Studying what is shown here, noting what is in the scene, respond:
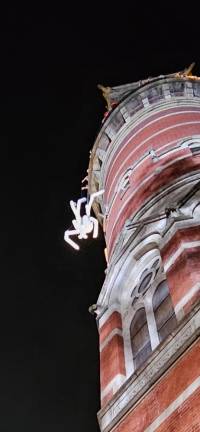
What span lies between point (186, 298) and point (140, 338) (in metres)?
1.96

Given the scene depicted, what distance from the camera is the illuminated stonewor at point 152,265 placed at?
766 cm

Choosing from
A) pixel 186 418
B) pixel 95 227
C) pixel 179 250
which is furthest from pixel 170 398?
pixel 95 227

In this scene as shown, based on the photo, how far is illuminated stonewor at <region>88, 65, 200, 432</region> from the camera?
7660 mm

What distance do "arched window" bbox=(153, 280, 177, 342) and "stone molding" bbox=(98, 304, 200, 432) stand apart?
2.88 feet

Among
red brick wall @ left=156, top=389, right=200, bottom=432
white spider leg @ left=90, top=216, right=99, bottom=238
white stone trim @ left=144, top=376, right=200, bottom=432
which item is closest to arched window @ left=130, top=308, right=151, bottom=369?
white stone trim @ left=144, top=376, right=200, bottom=432

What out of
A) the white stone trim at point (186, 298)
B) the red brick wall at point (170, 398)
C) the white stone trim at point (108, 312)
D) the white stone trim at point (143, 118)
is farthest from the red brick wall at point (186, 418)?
the white stone trim at point (143, 118)

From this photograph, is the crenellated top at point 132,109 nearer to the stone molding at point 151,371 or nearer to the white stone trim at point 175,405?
the stone molding at point 151,371

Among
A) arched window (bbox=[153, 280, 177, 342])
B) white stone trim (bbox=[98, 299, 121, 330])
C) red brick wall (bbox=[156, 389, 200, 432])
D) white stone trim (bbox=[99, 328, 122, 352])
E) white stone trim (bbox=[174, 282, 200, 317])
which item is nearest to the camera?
red brick wall (bbox=[156, 389, 200, 432])

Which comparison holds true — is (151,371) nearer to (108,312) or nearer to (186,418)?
(186,418)

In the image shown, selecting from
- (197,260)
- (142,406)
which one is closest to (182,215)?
(197,260)

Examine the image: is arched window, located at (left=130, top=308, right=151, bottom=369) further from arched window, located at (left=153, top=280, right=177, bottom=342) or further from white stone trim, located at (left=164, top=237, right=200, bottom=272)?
white stone trim, located at (left=164, top=237, right=200, bottom=272)

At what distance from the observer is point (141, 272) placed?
1093 centimetres

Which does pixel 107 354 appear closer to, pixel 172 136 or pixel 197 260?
pixel 197 260

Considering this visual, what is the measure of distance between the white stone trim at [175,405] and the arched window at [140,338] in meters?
1.89
